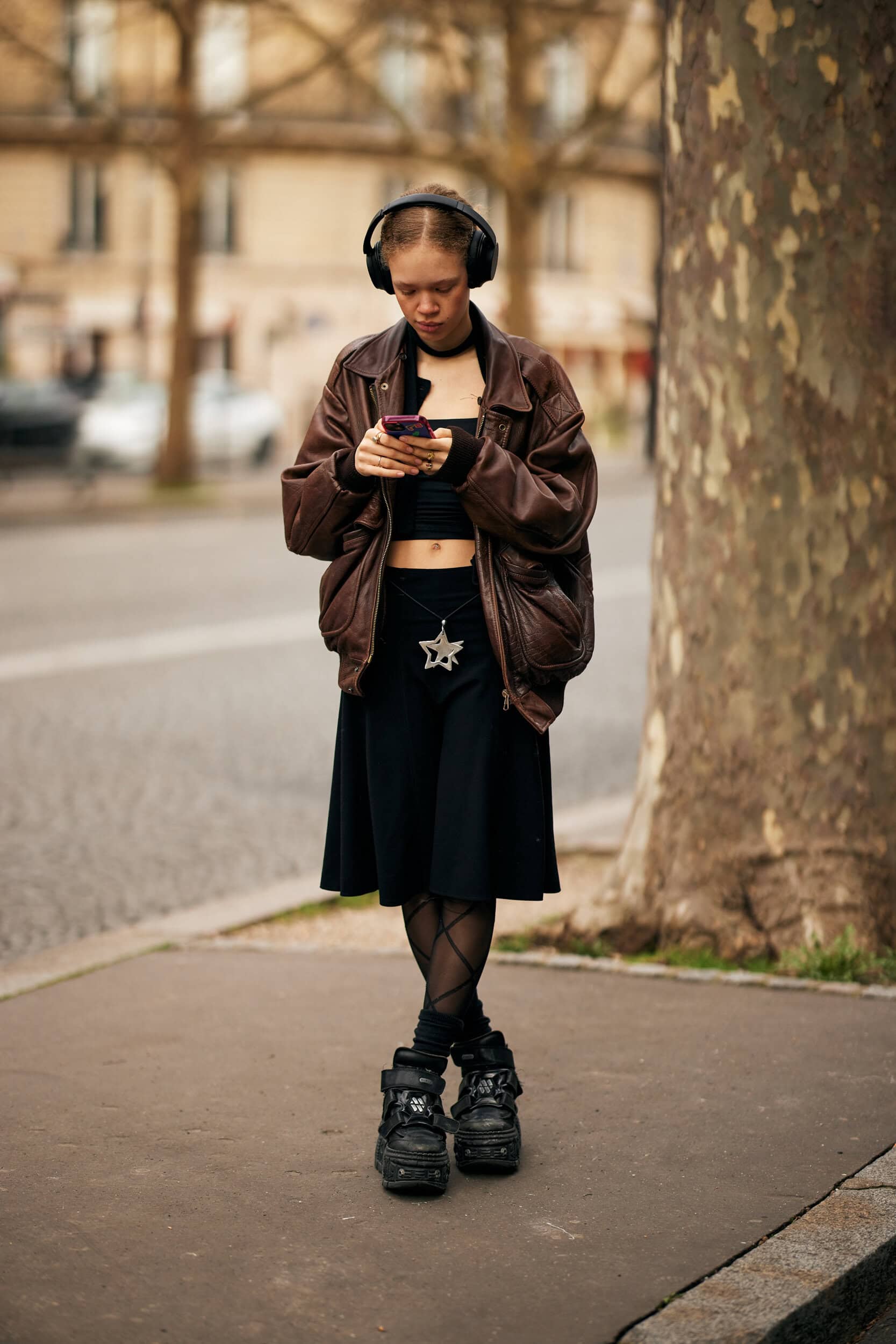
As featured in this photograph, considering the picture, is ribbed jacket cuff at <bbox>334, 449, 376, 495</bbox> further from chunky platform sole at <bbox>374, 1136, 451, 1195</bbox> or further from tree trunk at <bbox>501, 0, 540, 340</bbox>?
tree trunk at <bbox>501, 0, 540, 340</bbox>

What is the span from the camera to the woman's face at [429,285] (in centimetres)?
331

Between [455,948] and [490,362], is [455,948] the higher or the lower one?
the lower one

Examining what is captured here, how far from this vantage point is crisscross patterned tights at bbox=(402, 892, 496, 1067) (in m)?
3.48

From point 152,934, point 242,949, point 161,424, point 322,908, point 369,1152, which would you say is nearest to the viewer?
point 369,1152

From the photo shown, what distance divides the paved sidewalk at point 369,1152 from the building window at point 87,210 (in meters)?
47.0

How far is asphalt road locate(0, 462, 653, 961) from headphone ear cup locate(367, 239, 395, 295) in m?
2.69

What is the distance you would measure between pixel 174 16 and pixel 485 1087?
22.3 metres

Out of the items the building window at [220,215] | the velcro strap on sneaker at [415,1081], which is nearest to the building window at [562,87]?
the building window at [220,215]

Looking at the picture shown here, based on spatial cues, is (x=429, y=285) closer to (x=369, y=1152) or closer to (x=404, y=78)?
(x=369, y=1152)

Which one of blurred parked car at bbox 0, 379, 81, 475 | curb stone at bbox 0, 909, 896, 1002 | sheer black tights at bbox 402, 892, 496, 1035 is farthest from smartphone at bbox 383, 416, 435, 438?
blurred parked car at bbox 0, 379, 81, 475

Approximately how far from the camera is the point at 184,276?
2662 cm

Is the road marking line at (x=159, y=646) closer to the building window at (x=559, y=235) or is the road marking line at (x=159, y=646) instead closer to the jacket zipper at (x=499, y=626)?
the jacket zipper at (x=499, y=626)

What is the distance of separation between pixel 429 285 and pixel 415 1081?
1467 millimetres

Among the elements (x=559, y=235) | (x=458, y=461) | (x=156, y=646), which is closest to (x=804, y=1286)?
(x=458, y=461)
